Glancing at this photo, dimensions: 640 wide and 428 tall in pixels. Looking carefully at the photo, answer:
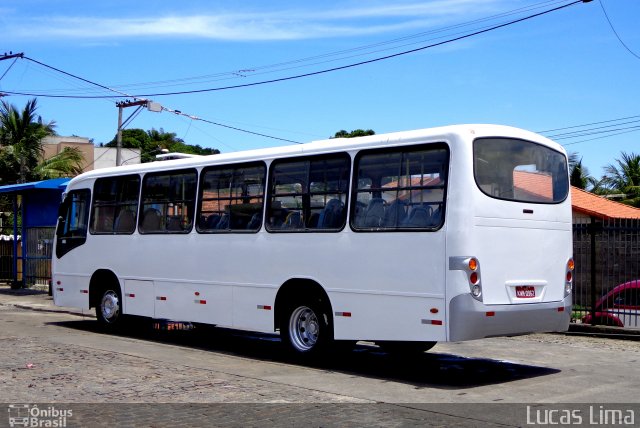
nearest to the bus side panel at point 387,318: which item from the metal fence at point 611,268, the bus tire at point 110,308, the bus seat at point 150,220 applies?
the bus seat at point 150,220

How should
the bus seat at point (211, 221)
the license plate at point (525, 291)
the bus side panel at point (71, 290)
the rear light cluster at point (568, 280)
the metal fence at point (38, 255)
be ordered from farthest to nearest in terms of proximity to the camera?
the metal fence at point (38, 255) → the bus side panel at point (71, 290) → the bus seat at point (211, 221) → the rear light cluster at point (568, 280) → the license plate at point (525, 291)

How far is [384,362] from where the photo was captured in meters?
12.0

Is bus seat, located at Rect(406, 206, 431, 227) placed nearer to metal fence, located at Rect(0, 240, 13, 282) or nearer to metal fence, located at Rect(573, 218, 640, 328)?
metal fence, located at Rect(573, 218, 640, 328)

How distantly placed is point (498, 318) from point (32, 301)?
57.0ft

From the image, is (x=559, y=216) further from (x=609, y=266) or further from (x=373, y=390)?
(x=609, y=266)

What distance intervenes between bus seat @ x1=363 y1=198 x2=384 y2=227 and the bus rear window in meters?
1.40

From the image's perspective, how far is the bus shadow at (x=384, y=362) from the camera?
10.6 m

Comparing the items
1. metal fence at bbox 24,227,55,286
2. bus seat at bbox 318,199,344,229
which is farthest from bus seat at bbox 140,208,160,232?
metal fence at bbox 24,227,55,286

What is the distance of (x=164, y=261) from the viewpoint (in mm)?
14227

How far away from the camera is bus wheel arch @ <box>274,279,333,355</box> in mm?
11539

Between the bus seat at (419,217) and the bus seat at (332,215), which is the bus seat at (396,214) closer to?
the bus seat at (419,217)

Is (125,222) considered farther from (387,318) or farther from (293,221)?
(387,318)

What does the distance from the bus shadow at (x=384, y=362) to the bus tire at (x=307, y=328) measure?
222 mm

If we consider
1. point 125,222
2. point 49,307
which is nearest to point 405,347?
point 125,222
